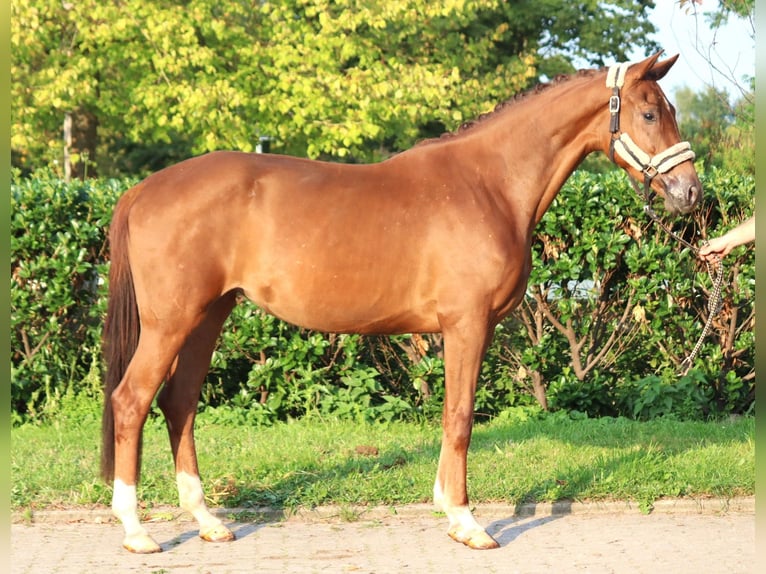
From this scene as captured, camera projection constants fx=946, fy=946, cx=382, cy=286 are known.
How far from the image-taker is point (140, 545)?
16.6 feet

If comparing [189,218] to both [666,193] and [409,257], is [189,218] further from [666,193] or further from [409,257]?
[666,193]

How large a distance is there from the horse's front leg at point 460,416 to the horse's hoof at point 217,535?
1.21 m

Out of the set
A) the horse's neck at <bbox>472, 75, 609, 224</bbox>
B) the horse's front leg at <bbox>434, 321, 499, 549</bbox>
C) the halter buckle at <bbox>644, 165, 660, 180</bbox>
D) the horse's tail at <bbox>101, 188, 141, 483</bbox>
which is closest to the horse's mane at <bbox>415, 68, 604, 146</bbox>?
the horse's neck at <bbox>472, 75, 609, 224</bbox>

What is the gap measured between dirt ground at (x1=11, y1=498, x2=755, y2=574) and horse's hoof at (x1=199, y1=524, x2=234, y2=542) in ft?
0.15

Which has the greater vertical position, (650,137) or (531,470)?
(650,137)

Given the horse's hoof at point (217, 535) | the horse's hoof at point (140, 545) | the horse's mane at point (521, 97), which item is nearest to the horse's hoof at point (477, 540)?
the horse's hoof at point (217, 535)

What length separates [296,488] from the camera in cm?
602

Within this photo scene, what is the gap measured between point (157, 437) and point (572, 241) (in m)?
3.87

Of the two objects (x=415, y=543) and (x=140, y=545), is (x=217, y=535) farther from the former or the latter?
(x=415, y=543)

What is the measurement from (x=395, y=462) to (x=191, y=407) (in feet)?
5.49

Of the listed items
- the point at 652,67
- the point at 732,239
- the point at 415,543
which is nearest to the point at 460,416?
the point at 415,543

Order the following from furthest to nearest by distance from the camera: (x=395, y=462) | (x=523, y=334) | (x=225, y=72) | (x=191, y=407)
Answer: (x=225, y=72) < (x=523, y=334) < (x=395, y=462) < (x=191, y=407)

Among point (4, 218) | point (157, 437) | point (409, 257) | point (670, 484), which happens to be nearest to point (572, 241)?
point (670, 484)

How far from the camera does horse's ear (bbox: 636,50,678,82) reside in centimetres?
522
